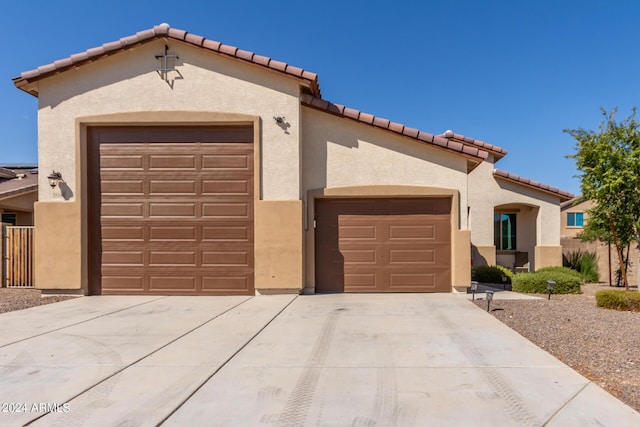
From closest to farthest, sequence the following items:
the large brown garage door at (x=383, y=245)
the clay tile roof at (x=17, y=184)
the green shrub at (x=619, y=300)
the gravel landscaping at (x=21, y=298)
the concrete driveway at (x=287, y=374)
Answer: the concrete driveway at (x=287, y=374), the green shrub at (x=619, y=300), the gravel landscaping at (x=21, y=298), the large brown garage door at (x=383, y=245), the clay tile roof at (x=17, y=184)

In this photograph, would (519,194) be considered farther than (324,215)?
Yes

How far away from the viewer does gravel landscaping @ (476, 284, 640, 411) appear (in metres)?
4.77

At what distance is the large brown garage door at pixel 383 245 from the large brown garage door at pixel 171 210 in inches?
85.1

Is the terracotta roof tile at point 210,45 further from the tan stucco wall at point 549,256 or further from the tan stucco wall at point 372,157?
the tan stucco wall at point 549,256

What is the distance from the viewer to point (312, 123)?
11273 millimetres

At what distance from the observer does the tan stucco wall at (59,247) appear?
1080cm

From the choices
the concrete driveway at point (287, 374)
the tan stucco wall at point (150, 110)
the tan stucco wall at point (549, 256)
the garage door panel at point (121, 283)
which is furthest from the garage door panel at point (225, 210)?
the tan stucco wall at point (549, 256)

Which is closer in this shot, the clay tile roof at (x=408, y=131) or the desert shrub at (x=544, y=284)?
the clay tile roof at (x=408, y=131)

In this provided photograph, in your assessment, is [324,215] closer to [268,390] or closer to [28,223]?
[268,390]

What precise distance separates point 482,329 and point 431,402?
3.34 meters

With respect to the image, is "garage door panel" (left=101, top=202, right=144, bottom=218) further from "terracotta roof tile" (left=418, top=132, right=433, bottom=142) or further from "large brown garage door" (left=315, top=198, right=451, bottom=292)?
"terracotta roof tile" (left=418, top=132, right=433, bottom=142)

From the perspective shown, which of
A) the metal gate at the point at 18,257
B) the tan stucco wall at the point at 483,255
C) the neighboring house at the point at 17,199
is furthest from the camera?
the neighboring house at the point at 17,199

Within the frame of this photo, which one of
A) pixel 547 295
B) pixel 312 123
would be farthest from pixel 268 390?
pixel 547 295

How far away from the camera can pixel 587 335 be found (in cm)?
660
